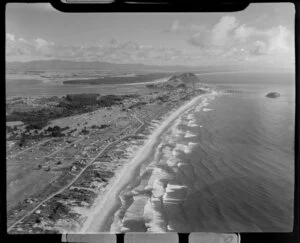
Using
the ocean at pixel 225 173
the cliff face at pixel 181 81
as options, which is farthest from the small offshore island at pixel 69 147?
the ocean at pixel 225 173

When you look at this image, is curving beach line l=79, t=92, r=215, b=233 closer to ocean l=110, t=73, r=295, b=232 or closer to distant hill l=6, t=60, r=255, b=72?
ocean l=110, t=73, r=295, b=232

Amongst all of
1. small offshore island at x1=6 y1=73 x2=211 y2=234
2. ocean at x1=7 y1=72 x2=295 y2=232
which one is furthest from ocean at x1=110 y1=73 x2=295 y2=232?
small offshore island at x1=6 y1=73 x2=211 y2=234

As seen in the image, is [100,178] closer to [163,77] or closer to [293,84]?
[163,77]

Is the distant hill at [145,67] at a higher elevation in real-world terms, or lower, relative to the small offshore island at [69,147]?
higher

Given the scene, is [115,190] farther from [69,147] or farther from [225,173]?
[225,173]

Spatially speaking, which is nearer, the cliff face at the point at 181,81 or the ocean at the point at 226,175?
the ocean at the point at 226,175

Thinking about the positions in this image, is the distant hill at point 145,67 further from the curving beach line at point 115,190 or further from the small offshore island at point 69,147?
the curving beach line at point 115,190

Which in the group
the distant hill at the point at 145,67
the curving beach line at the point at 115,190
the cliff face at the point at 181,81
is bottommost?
the curving beach line at the point at 115,190
